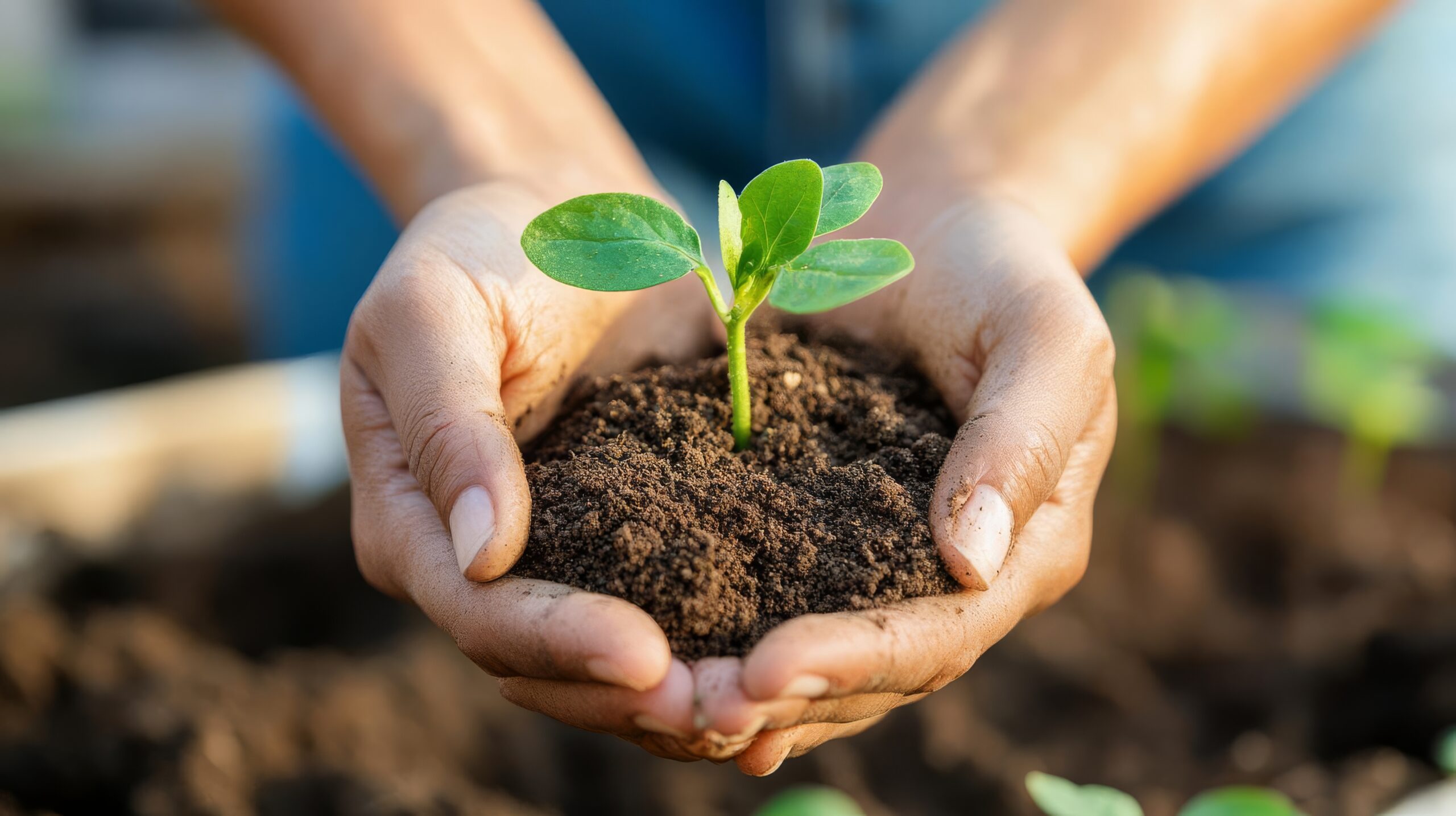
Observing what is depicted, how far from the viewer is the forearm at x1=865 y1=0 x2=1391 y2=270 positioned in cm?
175

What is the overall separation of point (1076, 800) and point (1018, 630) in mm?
1176

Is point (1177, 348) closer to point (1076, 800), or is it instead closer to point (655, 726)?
point (1076, 800)

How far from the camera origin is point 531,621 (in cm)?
99

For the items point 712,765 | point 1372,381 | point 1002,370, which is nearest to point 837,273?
point 1002,370

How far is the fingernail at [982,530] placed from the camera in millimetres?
1065

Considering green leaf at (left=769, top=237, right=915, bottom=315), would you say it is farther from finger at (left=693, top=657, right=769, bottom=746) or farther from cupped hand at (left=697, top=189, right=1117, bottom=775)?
finger at (left=693, top=657, right=769, bottom=746)

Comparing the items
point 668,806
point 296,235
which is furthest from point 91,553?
point 668,806

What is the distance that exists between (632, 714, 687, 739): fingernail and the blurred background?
860 mm

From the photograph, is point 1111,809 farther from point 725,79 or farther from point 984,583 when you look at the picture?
point 725,79

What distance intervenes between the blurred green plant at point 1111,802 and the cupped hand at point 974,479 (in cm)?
17

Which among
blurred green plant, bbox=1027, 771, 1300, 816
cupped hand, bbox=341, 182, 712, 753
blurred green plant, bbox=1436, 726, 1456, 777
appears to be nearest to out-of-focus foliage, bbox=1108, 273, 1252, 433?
blurred green plant, bbox=1436, 726, 1456, 777

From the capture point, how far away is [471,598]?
1067 millimetres

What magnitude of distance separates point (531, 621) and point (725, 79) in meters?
A: 1.89

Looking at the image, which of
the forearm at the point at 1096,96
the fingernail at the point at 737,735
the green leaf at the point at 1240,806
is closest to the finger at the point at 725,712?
the fingernail at the point at 737,735
